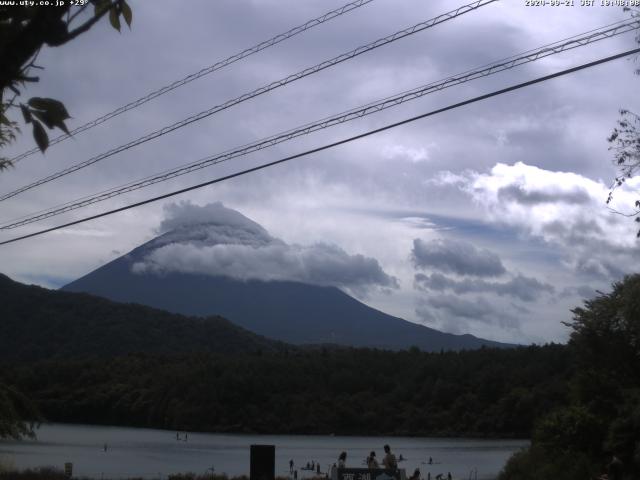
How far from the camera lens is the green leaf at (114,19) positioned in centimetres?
415

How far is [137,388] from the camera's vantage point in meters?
118

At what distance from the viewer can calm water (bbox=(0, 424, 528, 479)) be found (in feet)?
221

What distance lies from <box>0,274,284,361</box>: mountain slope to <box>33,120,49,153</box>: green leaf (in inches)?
4944

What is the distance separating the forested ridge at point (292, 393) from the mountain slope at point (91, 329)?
53.4 feet

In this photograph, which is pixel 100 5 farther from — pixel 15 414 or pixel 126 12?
pixel 15 414

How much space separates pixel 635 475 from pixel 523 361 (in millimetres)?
87620

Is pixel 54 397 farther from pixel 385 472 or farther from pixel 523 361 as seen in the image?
pixel 385 472

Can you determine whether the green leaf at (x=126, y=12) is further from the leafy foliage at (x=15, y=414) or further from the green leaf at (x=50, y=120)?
the leafy foliage at (x=15, y=414)

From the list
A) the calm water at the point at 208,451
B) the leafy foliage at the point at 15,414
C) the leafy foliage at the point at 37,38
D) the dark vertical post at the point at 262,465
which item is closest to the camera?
the leafy foliage at the point at 37,38

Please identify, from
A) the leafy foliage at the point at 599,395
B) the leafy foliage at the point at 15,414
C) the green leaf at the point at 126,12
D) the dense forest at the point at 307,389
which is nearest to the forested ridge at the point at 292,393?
the dense forest at the point at 307,389

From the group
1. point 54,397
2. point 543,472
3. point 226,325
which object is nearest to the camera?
point 543,472

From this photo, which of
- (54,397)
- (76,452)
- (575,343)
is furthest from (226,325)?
(575,343)

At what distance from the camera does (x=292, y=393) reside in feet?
386

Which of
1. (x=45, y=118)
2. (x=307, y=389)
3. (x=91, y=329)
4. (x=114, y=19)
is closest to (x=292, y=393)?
(x=307, y=389)
